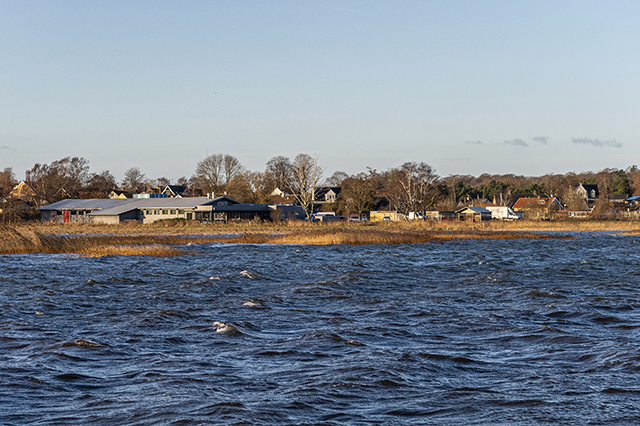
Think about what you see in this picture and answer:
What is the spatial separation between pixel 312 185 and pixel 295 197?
1352 inches

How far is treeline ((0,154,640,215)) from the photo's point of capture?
354 ft

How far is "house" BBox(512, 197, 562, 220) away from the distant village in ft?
0.81

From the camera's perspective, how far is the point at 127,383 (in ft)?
34.6

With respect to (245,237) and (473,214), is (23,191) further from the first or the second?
(245,237)

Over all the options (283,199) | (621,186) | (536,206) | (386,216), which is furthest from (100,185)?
(621,186)

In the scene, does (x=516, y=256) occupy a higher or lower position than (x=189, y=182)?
lower

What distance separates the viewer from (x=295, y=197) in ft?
421

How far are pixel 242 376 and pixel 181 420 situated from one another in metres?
2.43

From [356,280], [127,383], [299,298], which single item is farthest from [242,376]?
[356,280]

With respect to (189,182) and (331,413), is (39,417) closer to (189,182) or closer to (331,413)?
(331,413)

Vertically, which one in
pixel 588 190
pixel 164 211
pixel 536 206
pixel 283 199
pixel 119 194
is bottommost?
pixel 164 211

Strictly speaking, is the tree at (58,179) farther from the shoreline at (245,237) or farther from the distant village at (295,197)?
the shoreline at (245,237)

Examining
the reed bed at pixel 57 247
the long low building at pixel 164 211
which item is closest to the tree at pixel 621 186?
the long low building at pixel 164 211

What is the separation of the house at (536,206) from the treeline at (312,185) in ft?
8.42
